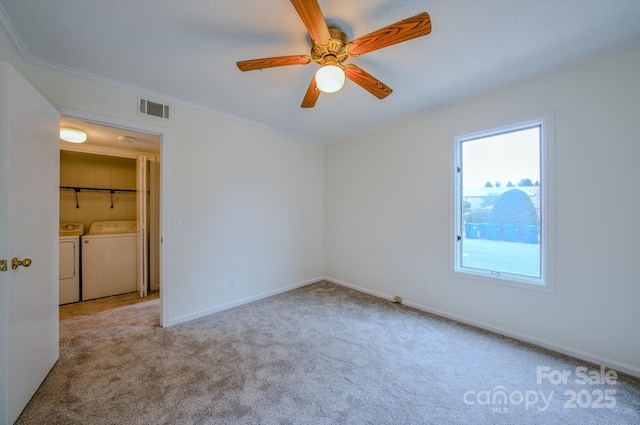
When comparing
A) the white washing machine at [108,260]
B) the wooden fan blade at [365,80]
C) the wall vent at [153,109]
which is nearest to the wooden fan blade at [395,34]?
the wooden fan blade at [365,80]

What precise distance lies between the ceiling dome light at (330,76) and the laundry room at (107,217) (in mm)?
2808

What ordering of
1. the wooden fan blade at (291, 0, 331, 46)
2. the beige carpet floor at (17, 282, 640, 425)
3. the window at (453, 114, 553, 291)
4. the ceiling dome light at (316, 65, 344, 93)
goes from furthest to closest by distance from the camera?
the window at (453, 114, 553, 291)
the ceiling dome light at (316, 65, 344, 93)
the beige carpet floor at (17, 282, 640, 425)
the wooden fan blade at (291, 0, 331, 46)

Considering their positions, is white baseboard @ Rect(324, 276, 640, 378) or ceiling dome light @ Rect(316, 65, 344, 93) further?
white baseboard @ Rect(324, 276, 640, 378)

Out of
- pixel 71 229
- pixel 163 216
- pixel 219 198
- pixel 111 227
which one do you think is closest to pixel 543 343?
pixel 219 198

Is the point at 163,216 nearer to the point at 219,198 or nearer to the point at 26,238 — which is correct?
the point at 219,198

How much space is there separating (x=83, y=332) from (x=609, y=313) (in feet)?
16.3

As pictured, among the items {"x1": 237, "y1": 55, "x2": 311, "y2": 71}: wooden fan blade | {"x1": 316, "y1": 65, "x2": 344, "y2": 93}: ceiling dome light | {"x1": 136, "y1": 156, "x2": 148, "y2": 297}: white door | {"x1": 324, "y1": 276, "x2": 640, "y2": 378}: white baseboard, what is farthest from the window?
{"x1": 136, "y1": 156, "x2": 148, "y2": 297}: white door

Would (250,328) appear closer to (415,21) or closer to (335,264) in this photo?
(335,264)

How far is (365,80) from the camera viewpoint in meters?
1.88

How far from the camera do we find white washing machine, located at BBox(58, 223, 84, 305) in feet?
10.7

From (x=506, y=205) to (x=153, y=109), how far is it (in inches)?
159

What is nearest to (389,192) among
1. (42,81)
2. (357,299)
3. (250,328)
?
(357,299)

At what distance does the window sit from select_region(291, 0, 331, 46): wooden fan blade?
2116 mm

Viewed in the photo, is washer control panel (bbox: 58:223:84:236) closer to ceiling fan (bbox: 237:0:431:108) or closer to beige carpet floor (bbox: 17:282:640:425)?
beige carpet floor (bbox: 17:282:640:425)
